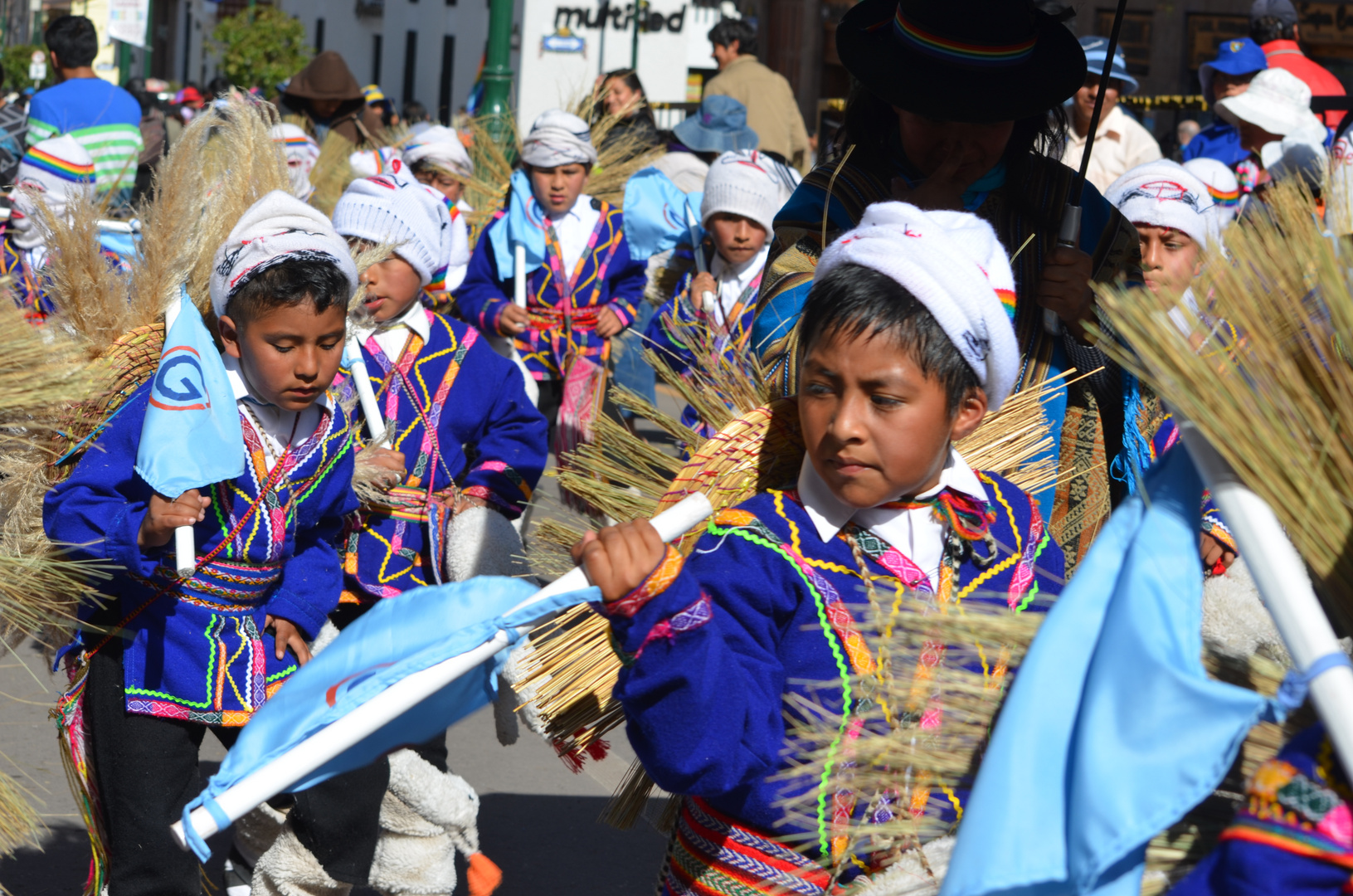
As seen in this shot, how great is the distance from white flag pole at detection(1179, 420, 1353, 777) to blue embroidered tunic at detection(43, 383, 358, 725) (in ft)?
6.13

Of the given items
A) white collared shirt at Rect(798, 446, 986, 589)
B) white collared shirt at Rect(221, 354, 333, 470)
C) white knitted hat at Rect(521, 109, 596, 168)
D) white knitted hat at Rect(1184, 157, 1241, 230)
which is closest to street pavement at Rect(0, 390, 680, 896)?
white collared shirt at Rect(221, 354, 333, 470)

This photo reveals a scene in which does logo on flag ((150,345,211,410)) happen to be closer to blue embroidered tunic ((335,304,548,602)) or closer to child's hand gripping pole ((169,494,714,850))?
blue embroidered tunic ((335,304,548,602))

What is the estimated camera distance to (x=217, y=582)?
2658mm

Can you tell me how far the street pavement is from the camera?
3.51 meters

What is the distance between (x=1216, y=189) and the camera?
5.84 metres

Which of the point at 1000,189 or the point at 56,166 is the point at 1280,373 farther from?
the point at 56,166

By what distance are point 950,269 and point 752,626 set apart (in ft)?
1.71

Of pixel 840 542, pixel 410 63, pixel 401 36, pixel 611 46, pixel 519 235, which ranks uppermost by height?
pixel 840 542

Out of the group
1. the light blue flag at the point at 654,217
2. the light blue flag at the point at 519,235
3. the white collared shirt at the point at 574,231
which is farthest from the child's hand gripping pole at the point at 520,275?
the light blue flag at the point at 654,217

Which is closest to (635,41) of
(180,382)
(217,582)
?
(217,582)

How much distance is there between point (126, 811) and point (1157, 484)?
6.71ft

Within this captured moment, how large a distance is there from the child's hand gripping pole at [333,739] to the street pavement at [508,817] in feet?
5.18

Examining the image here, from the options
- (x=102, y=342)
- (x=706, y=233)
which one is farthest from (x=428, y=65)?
(x=102, y=342)

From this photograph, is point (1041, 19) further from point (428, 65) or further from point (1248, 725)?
point (428, 65)
